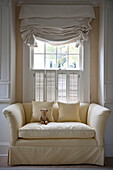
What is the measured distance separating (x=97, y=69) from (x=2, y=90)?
200cm

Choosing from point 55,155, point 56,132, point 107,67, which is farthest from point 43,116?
point 107,67

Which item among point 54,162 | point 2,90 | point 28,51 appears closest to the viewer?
point 54,162

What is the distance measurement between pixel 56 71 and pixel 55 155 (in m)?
1.76

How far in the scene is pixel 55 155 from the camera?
3.00m

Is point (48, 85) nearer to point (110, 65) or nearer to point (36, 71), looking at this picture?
point (36, 71)

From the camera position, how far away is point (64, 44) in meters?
4.02

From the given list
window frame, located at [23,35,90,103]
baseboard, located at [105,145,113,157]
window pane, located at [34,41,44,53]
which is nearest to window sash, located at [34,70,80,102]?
window frame, located at [23,35,90,103]

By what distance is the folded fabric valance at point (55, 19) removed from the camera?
3830 millimetres

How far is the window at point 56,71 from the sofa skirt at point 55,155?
124cm

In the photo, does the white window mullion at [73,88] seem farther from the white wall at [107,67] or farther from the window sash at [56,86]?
the white wall at [107,67]

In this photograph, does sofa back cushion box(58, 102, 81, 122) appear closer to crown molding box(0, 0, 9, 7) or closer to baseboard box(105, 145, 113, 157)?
baseboard box(105, 145, 113, 157)

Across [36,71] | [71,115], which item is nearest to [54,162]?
[71,115]

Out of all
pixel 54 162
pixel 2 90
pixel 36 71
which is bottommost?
pixel 54 162

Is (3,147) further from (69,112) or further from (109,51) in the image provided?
(109,51)
